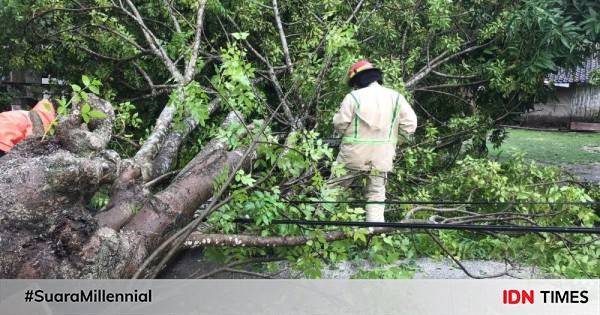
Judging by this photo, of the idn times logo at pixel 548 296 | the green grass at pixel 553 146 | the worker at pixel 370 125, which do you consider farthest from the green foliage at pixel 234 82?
the green grass at pixel 553 146

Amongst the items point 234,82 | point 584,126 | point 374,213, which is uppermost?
point 234,82

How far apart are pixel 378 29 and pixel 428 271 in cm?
264

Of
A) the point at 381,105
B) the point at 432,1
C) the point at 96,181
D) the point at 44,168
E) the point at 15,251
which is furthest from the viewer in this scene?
the point at 432,1

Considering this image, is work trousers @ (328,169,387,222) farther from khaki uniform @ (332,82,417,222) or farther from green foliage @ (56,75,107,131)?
green foliage @ (56,75,107,131)

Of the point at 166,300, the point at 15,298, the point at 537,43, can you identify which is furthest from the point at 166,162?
the point at 537,43

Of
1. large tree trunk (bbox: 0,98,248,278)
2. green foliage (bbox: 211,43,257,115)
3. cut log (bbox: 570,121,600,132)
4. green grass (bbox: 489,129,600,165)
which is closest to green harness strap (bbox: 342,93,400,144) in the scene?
green foliage (bbox: 211,43,257,115)

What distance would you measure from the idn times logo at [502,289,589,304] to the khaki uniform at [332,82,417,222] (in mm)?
1039

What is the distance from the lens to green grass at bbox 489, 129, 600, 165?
12158 millimetres

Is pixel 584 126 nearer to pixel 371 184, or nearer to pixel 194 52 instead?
pixel 371 184

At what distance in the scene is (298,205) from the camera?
308 cm

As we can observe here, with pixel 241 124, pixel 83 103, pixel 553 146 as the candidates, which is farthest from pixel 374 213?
pixel 553 146

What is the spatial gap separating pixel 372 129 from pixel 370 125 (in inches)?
1.8

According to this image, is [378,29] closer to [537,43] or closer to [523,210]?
[537,43]

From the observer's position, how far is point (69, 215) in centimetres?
190
